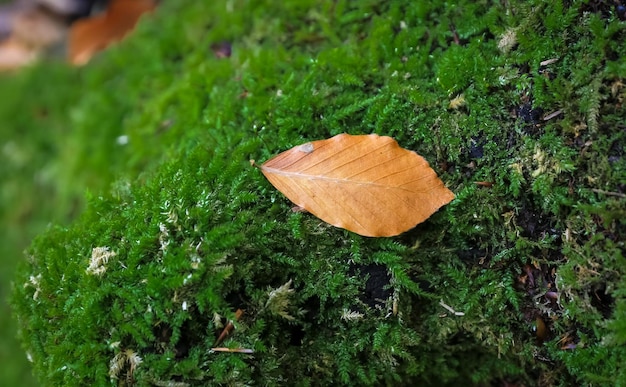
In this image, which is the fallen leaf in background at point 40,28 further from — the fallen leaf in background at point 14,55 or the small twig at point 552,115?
the small twig at point 552,115

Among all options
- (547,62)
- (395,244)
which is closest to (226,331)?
(395,244)

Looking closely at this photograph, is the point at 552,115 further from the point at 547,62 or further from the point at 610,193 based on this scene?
the point at 610,193

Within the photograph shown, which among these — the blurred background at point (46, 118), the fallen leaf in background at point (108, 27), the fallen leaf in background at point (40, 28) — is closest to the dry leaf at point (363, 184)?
the blurred background at point (46, 118)

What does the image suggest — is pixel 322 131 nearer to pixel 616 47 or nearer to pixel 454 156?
pixel 454 156

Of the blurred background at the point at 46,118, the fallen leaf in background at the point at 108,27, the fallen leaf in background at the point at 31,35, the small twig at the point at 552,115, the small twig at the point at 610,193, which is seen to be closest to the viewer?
the small twig at the point at 610,193

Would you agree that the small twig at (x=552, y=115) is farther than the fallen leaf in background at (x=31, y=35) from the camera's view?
No

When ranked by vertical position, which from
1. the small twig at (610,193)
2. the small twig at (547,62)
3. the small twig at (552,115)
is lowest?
the small twig at (610,193)

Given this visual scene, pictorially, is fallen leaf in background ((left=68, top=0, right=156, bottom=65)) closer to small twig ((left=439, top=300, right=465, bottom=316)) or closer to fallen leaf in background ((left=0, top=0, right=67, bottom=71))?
fallen leaf in background ((left=0, top=0, right=67, bottom=71))

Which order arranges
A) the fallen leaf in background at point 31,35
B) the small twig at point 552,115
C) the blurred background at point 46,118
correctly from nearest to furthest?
the small twig at point 552,115
the blurred background at point 46,118
the fallen leaf in background at point 31,35
